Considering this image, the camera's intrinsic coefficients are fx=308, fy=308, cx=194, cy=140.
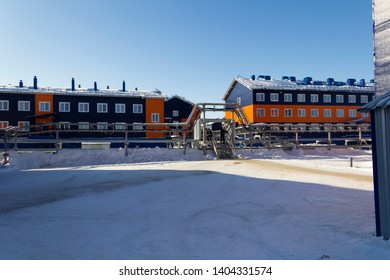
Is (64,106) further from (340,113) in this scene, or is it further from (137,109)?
(340,113)

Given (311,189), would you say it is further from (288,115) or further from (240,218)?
(288,115)

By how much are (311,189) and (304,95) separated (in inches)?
1711

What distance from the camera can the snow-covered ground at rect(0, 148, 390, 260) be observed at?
404cm

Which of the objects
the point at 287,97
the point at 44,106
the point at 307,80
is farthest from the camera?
the point at 307,80

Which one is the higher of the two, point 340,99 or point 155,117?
point 340,99

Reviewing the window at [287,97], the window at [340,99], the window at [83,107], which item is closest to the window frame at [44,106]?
the window at [83,107]

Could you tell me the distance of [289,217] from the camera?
5539 millimetres

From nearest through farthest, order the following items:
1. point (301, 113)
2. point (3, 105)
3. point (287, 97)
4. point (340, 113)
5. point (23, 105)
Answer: point (3, 105), point (23, 105), point (287, 97), point (301, 113), point (340, 113)

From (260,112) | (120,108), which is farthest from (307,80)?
(120,108)

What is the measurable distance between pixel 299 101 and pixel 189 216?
152 ft

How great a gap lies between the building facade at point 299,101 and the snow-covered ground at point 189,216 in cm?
3731

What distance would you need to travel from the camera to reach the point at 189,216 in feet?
18.7

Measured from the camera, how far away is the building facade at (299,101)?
46.9 meters
